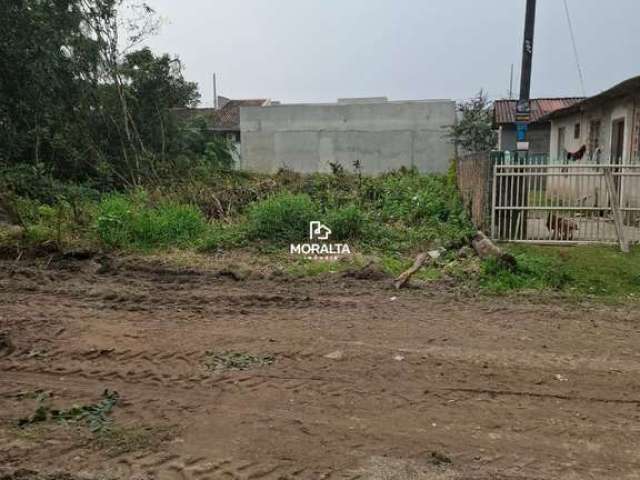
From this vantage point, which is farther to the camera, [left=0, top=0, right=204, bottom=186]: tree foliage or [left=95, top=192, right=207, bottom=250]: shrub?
[left=0, top=0, right=204, bottom=186]: tree foliage

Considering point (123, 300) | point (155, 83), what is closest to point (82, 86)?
point (155, 83)

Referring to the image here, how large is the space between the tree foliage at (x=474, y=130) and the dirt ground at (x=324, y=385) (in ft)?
68.7

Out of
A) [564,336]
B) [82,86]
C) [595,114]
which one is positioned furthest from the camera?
[82,86]

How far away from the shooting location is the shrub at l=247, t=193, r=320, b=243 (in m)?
9.80

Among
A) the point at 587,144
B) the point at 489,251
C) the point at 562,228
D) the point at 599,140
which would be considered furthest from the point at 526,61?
the point at 489,251

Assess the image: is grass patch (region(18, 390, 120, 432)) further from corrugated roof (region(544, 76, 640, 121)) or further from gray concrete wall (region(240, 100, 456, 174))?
gray concrete wall (region(240, 100, 456, 174))

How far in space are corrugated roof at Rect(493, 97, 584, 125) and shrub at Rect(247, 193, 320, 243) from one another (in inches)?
730

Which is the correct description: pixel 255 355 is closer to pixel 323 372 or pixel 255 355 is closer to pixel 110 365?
pixel 323 372

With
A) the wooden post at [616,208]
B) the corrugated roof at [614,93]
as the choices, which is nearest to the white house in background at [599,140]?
the corrugated roof at [614,93]

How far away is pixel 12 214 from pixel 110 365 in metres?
7.17

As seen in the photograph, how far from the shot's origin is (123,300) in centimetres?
643

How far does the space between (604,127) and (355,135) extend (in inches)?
543

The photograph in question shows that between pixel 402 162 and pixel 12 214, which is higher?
pixel 402 162

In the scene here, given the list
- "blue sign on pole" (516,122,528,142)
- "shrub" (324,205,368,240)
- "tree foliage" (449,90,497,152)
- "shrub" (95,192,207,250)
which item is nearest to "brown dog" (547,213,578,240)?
"blue sign on pole" (516,122,528,142)
